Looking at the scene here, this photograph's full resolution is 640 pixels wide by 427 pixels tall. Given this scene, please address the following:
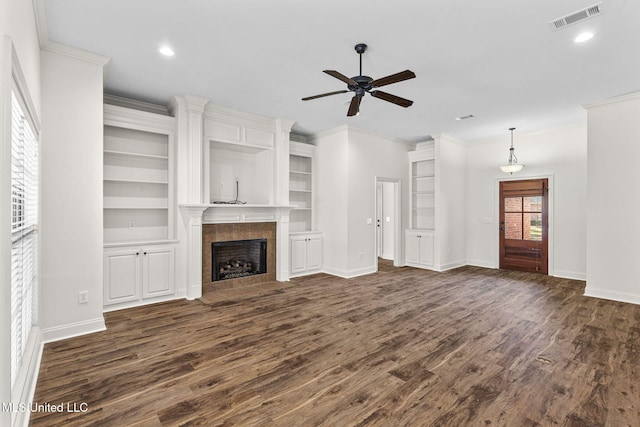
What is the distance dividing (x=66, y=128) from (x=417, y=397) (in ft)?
13.5

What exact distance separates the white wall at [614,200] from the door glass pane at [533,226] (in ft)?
5.20

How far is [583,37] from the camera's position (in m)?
2.98

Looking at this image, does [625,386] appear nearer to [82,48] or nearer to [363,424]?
[363,424]

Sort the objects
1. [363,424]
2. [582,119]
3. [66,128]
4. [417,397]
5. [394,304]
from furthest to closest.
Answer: [582,119], [394,304], [66,128], [417,397], [363,424]

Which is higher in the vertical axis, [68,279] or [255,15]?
[255,15]

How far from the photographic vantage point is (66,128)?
10.7 ft

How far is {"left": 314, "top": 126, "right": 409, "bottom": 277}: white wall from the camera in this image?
20.1 feet

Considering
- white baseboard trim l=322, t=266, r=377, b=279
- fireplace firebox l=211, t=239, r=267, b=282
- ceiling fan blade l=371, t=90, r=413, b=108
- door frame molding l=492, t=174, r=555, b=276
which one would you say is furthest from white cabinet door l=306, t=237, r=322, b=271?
door frame molding l=492, t=174, r=555, b=276

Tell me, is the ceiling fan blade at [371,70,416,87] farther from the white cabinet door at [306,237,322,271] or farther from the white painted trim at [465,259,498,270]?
the white painted trim at [465,259,498,270]

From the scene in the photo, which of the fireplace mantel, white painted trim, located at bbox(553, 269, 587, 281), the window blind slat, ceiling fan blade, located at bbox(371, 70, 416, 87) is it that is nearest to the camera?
the window blind slat

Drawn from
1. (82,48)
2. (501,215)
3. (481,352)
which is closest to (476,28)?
(481,352)

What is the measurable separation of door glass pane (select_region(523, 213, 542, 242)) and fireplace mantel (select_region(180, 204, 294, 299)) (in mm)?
4989

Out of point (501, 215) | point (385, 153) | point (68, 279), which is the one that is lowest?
point (68, 279)

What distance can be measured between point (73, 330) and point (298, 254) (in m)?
3.64
